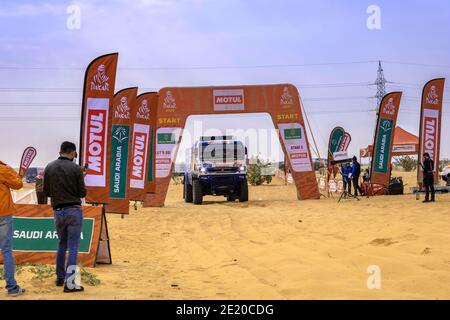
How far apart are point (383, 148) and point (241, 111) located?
20.8 feet

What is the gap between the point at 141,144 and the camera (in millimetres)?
19922

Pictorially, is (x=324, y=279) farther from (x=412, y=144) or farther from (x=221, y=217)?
(x=412, y=144)

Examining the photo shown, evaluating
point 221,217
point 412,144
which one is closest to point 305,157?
point 221,217

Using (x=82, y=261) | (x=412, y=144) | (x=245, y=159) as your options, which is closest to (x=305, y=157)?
(x=245, y=159)

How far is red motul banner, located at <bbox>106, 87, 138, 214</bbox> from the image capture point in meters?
15.1

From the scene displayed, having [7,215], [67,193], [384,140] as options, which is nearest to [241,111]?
[384,140]

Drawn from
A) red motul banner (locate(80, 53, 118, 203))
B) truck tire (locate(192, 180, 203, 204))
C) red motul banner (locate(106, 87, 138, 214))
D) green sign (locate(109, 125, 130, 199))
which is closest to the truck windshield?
truck tire (locate(192, 180, 203, 204))

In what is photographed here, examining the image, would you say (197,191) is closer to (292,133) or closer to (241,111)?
(241,111)

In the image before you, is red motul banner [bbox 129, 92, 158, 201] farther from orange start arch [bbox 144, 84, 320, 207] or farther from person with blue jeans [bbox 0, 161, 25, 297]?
A: person with blue jeans [bbox 0, 161, 25, 297]
